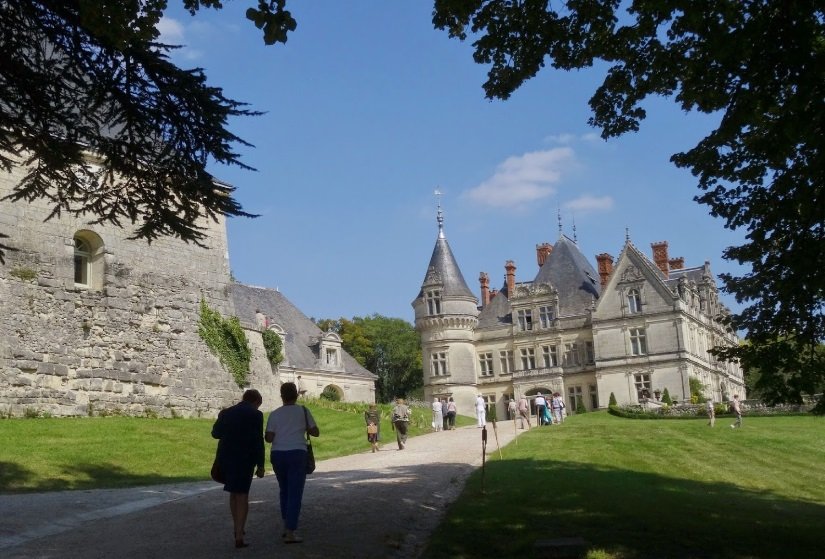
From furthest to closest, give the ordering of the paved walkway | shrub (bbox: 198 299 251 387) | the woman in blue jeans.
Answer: shrub (bbox: 198 299 251 387), the woman in blue jeans, the paved walkway

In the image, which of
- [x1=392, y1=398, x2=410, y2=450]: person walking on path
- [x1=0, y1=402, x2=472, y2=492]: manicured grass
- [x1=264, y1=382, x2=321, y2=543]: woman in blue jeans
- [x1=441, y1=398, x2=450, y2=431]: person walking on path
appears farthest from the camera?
[x1=441, y1=398, x2=450, y2=431]: person walking on path

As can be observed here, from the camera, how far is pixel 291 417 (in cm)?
861

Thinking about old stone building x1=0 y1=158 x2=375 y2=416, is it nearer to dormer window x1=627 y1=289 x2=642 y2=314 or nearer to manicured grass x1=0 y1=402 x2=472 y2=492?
manicured grass x1=0 y1=402 x2=472 y2=492

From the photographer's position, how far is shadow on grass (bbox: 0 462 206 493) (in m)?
13.8

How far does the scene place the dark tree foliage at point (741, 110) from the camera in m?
8.18

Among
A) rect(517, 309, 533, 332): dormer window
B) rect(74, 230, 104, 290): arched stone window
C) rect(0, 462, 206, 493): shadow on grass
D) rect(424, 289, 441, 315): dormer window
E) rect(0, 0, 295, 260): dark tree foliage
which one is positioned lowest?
rect(0, 462, 206, 493): shadow on grass

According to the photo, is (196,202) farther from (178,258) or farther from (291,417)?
(178,258)

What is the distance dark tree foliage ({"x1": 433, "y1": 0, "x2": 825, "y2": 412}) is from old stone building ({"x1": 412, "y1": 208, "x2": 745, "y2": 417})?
39.0m

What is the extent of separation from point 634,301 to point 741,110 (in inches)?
1705

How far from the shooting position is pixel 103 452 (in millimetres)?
16891

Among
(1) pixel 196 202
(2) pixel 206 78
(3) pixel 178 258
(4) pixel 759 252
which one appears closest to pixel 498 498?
(4) pixel 759 252

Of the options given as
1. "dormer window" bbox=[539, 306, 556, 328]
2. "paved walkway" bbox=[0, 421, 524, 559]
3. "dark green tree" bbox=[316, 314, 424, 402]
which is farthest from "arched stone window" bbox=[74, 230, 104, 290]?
"dark green tree" bbox=[316, 314, 424, 402]

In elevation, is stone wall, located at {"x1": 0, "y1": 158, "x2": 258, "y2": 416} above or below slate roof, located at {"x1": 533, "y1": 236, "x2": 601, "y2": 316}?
below

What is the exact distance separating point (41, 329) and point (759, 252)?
53.2 ft
